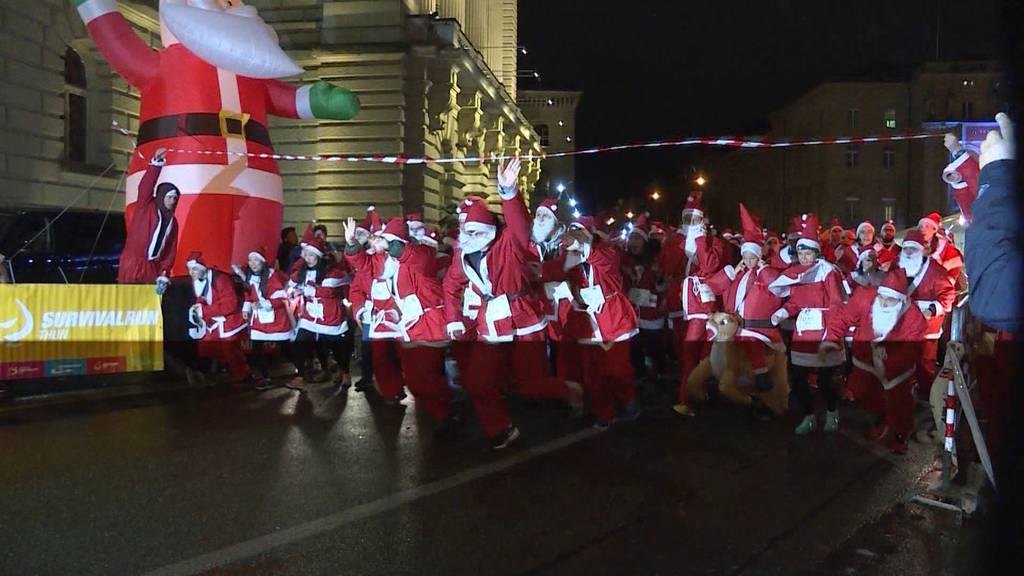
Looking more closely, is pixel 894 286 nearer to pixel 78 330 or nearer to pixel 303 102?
pixel 78 330

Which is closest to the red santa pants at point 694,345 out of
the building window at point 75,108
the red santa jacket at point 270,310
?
the red santa jacket at point 270,310

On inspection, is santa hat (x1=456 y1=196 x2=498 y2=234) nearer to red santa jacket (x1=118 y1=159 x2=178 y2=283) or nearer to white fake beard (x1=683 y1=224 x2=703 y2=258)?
white fake beard (x1=683 y1=224 x2=703 y2=258)

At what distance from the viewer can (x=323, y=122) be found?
72.0 ft

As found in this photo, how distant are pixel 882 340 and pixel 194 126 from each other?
9.47 m

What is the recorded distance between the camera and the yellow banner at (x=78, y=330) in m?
8.88

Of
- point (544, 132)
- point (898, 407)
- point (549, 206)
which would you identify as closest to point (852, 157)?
point (544, 132)

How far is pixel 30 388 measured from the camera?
941 cm

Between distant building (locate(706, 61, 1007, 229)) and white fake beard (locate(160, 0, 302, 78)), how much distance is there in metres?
37.5

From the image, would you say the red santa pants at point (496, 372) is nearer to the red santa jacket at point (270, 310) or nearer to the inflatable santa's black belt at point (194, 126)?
the red santa jacket at point (270, 310)

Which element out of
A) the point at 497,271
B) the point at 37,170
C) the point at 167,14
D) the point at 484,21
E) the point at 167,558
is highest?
the point at 484,21

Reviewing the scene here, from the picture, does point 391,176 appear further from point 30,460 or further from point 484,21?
point 484,21

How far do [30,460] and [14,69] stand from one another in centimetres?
1149

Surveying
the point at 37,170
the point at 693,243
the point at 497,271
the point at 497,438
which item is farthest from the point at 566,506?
the point at 37,170

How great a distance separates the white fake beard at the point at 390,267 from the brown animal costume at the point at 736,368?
9.95 feet
